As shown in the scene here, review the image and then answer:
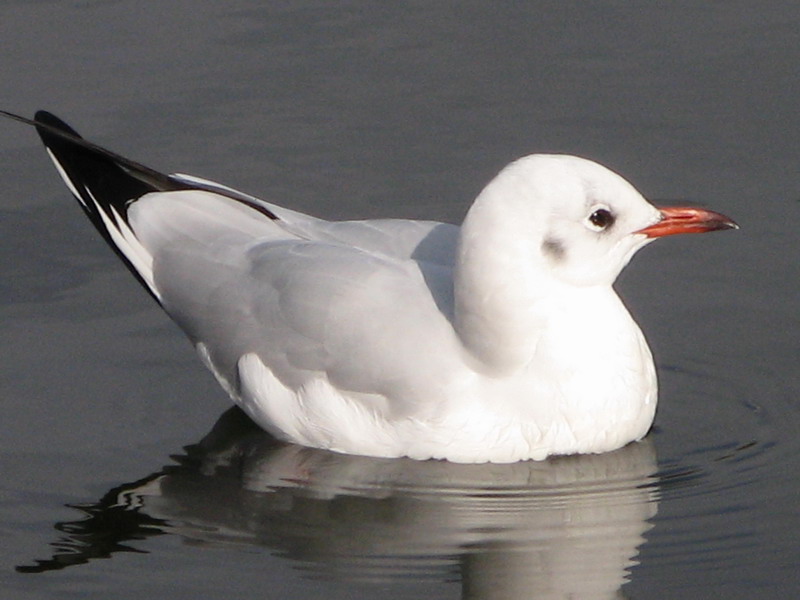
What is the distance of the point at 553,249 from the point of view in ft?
23.7

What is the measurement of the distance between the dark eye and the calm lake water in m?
1.04

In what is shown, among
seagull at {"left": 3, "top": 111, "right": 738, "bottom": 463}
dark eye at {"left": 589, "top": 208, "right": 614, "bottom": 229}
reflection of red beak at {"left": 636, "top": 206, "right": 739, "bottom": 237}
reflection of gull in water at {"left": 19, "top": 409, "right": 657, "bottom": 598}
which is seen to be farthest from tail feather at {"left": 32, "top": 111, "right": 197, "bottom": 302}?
reflection of red beak at {"left": 636, "top": 206, "right": 739, "bottom": 237}

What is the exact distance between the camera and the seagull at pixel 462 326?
7.14 m

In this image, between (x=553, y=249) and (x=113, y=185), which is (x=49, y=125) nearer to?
(x=113, y=185)

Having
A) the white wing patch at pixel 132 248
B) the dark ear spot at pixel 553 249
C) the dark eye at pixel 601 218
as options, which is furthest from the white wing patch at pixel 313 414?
the dark eye at pixel 601 218

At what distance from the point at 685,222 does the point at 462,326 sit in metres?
1.03

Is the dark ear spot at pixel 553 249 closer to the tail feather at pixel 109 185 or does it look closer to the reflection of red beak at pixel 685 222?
the reflection of red beak at pixel 685 222

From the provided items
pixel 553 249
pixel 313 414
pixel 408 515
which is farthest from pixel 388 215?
pixel 408 515

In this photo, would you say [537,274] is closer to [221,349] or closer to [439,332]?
[439,332]

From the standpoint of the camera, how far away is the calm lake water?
22.6 feet

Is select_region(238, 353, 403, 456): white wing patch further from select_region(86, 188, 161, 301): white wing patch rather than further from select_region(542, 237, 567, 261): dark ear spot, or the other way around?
select_region(542, 237, 567, 261): dark ear spot

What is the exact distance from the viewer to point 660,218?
7.33 meters

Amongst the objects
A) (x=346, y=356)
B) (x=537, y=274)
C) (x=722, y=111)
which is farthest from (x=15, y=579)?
(x=722, y=111)

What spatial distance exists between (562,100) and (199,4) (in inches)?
100
